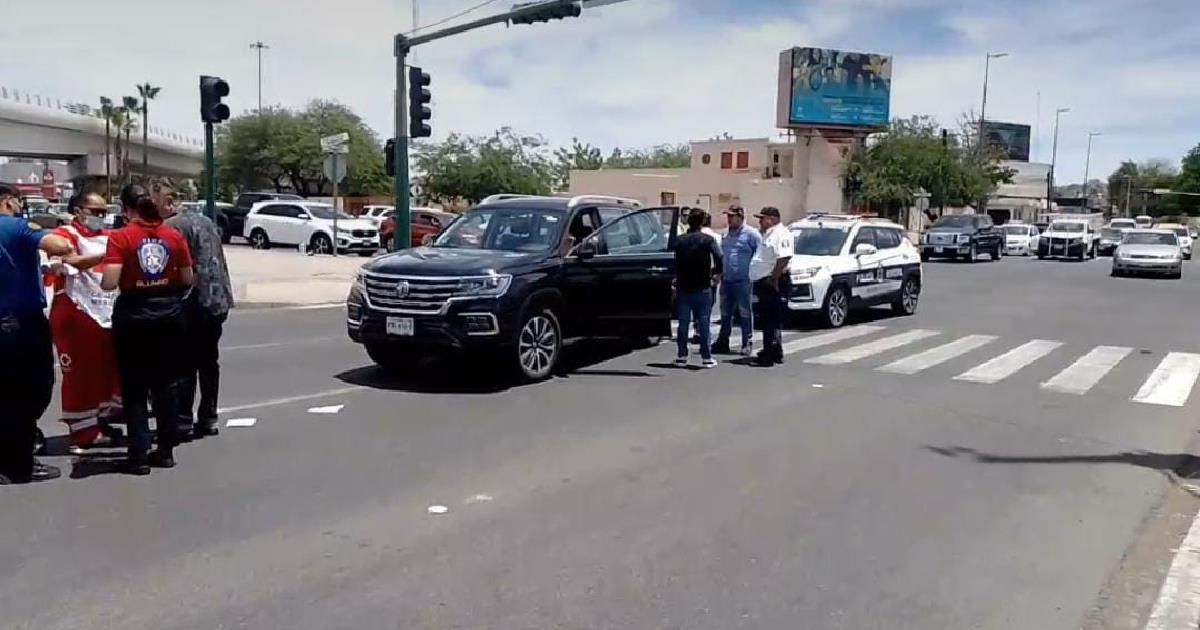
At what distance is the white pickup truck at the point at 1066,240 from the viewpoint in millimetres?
45031

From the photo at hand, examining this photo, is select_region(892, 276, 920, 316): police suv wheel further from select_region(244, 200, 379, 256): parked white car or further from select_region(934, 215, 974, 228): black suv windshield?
select_region(934, 215, 974, 228): black suv windshield

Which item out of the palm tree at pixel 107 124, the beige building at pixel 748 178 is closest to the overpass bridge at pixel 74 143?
the palm tree at pixel 107 124

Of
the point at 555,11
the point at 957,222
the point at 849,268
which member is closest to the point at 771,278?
the point at 849,268

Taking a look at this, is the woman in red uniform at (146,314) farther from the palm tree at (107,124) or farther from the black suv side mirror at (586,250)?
the palm tree at (107,124)

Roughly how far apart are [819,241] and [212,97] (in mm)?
10282

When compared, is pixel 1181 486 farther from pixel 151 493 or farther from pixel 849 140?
pixel 849 140

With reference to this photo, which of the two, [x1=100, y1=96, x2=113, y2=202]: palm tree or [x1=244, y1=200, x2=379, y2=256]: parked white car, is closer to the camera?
[x1=244, y1=200, x2=379, y2=256]: parked white car

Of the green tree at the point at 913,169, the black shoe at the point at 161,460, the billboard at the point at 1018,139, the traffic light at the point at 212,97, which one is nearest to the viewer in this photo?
the black shoe at the point at 161,460

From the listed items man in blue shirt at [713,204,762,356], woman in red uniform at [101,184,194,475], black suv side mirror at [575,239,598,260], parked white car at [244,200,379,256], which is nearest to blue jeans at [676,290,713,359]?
man in blue shirt at [713,204,762,356]

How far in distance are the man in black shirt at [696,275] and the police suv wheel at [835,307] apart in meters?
4.99

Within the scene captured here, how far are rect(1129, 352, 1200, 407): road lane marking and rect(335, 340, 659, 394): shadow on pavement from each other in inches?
201

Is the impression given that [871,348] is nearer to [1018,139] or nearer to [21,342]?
[21,342]

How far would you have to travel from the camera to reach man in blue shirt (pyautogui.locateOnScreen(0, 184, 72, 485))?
6566mm

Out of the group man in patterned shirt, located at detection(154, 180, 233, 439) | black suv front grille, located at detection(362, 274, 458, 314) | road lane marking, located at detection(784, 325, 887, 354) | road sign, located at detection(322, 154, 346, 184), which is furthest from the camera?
road sign, located at detection(322, 154, 346, 184)
